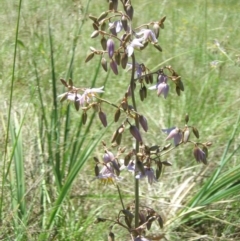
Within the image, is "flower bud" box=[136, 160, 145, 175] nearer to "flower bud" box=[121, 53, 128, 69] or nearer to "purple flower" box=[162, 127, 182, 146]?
"purple flower" box=[162, 127, 182, 146]

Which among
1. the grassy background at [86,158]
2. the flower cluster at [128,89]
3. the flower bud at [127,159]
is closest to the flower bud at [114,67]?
the flower cluster at [128,89]

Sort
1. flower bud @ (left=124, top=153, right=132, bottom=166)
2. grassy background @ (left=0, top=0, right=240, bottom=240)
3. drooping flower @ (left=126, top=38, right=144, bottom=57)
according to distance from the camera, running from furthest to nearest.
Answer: grassy background @ (left=0, top=0, right=240, bottom=240) < flower bud @ (left=124, top=153, right=132, bottom=166) < drooping flower @ (left=126, top=38, right=144, bottom=57)

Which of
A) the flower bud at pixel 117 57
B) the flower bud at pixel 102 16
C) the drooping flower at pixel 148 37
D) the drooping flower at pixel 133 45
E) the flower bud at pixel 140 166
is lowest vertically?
the flower bud at pixel 140 166

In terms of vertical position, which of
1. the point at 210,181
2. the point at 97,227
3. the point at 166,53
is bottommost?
the point at 97,227

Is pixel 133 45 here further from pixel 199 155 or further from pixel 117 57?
pixel 199 155

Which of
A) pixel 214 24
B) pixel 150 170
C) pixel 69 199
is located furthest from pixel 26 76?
pixel 214 24

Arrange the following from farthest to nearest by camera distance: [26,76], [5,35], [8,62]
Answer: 1. [5,35]
2. [8,62]
3. [26,76]

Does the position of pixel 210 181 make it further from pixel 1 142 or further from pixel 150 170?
pixel 1 142

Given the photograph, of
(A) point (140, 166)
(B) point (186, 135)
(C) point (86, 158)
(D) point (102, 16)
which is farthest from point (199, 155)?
(C) point (86, 158)

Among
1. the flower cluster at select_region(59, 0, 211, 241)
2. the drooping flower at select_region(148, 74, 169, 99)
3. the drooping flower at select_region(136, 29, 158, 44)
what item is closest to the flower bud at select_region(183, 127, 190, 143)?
the flower cluster at select_region(59, 0, 211, 241)

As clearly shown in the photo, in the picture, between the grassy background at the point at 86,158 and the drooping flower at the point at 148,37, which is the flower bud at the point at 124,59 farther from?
the grassy background at the point at 86,158

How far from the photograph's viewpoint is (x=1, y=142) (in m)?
3.14

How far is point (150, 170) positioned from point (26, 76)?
255 cm

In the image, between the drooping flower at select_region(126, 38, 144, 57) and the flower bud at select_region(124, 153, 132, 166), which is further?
the flower bud at select_region(124, 153, 132, 166)
